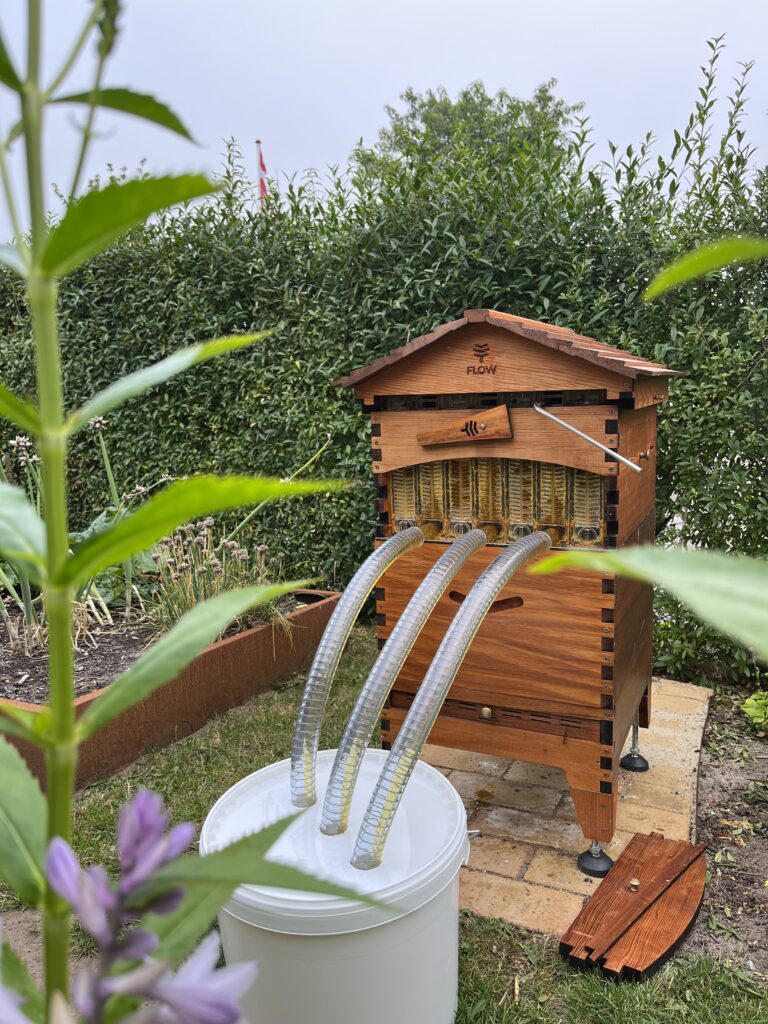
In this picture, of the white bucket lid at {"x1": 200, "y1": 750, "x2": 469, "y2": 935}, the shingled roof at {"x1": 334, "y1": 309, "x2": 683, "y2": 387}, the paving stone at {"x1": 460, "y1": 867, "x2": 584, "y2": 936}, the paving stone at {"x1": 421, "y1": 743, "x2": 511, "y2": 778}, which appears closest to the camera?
the white bucket lid at {"x1": 200, "y1": 750, "x2": 469, "y2": 935}

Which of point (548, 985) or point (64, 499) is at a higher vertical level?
point (64, 499)

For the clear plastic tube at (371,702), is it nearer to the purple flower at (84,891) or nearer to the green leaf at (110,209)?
the purple flower at (84,891)

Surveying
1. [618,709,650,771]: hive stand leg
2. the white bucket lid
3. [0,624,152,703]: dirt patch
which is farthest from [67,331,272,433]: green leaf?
[0,624,152,703]: dirt patch

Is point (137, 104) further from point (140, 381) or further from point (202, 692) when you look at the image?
point (202, 692)

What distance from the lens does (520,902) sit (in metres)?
2.12

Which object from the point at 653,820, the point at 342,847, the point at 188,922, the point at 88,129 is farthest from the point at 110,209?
the point at 653,820

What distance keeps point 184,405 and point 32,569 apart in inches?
175

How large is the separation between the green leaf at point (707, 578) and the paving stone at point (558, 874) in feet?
7.14

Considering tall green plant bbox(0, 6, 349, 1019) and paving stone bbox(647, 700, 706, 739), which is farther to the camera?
paving stone bbox(647, 700, 706, 739)

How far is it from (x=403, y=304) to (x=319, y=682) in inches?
108

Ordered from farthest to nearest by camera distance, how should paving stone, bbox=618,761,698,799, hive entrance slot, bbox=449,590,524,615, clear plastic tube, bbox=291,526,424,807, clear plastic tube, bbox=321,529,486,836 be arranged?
paving stone, bbox=618,761,698,799 < hive entrance slot, bbox=449,590,524,615 < clear plastic tube, bbox=291,526,424,807 < clear plastic tube, bbox=321,529,486,836

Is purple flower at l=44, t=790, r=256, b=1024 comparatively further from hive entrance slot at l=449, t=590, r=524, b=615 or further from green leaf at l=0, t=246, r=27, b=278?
hive entrance slot at l=449, t=590, r=524, b=615

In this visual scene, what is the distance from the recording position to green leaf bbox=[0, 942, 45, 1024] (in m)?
0.46

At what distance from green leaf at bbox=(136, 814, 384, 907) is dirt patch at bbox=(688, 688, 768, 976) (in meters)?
2.02
